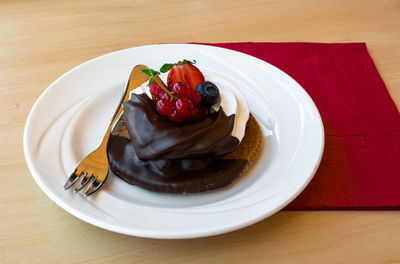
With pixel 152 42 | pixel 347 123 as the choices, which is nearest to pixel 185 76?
pixel 347 123

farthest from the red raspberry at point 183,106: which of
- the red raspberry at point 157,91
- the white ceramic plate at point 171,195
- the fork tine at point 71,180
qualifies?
the fork tine at point 71,180

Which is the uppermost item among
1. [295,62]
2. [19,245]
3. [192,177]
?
[295,62]

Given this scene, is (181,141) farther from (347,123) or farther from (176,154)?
(347,123)

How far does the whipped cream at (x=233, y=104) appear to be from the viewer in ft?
3.90

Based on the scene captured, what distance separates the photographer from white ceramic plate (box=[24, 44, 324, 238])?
96cm

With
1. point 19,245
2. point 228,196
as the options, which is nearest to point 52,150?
Result: point 19,245

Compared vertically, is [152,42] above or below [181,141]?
above

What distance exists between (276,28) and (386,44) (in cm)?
56

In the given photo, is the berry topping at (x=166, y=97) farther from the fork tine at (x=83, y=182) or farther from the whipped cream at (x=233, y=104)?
the fork tine at (x=83, y=182)

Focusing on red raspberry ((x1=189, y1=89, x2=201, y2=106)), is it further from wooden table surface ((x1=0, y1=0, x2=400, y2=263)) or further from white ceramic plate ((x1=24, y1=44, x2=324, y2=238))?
wooden table surface ((x1=0, y1=0, x2=400, y2=263))

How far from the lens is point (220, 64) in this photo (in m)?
1.60

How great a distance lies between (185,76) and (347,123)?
2.12 feet

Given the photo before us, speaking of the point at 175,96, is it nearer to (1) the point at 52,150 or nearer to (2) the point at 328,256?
(1) the point at 52,150

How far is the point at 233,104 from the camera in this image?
1235 millimetres
